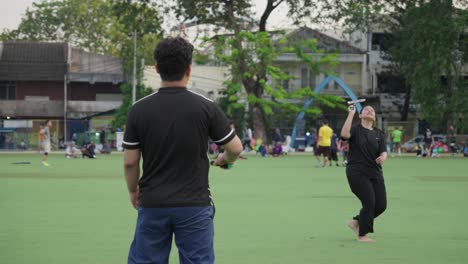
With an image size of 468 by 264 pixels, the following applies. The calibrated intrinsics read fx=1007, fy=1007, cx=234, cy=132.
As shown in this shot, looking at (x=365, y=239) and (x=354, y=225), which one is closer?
(x=365, y=239)

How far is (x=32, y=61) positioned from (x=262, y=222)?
6351 centimetres

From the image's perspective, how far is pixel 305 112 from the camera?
6069 cm

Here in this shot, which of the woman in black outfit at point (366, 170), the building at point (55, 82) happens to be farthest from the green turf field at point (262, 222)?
the building at point (55, 82)

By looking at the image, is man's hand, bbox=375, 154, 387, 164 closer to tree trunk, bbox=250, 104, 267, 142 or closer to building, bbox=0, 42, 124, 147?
tree trunk, bbox=250, 104, 267, 142

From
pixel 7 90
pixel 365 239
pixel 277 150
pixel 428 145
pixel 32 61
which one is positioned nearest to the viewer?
pixel 365 239

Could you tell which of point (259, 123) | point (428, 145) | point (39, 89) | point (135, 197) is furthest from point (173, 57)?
point (39, 89)

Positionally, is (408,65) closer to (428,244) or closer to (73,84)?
(73,84)

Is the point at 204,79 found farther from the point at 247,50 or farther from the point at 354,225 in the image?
the point at 354,225

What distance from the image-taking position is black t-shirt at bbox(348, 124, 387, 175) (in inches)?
500

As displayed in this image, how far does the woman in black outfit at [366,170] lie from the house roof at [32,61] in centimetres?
6301

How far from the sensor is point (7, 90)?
247 ft

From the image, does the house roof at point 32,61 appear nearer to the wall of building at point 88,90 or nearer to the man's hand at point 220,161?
the wall of building at point 88,90

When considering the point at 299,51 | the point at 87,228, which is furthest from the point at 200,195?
the point at 299,51

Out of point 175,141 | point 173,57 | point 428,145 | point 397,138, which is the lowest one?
point 428,145
